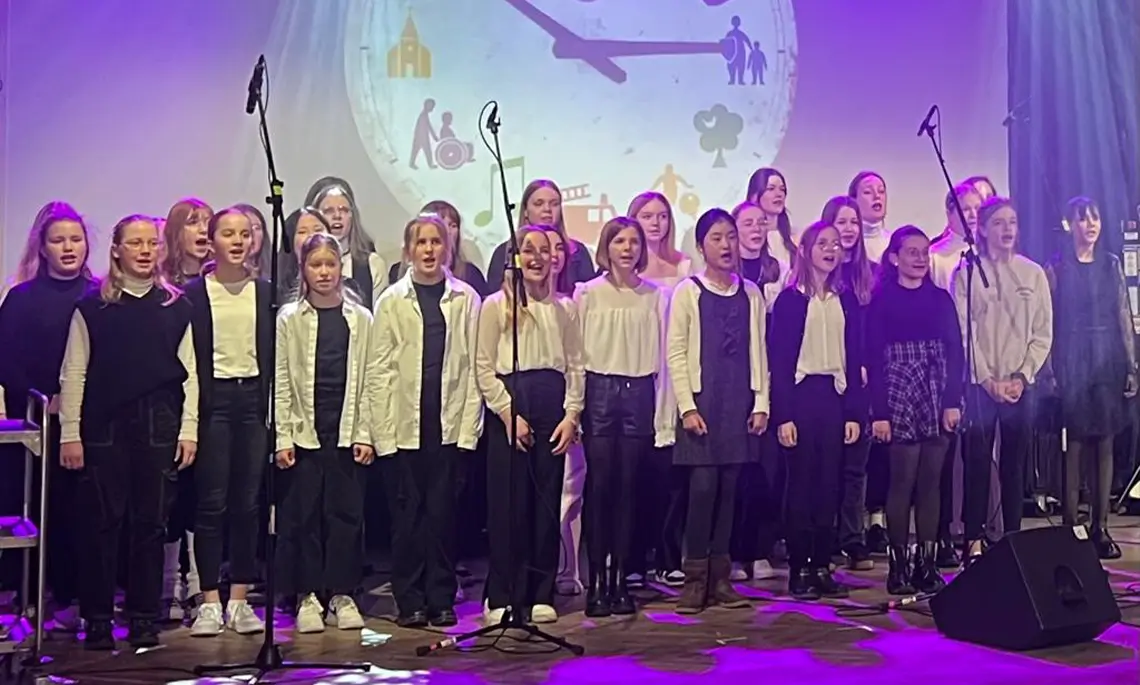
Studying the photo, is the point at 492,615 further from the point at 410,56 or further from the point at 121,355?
the point at 410,56

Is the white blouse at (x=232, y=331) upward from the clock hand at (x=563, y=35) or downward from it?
downward

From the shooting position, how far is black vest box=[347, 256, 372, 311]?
4758 mm

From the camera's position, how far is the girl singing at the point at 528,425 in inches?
161

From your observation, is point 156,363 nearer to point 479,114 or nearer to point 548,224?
point 548,224

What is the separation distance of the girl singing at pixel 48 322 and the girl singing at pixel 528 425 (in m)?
1.33

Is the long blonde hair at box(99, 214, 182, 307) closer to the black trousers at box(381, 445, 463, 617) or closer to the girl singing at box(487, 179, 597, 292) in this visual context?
the black trousers at box(381, 445, 463, 617)

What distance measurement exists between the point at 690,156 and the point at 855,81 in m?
0.80

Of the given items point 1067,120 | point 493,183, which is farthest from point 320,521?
point 1067,120

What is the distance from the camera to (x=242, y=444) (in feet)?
13.3

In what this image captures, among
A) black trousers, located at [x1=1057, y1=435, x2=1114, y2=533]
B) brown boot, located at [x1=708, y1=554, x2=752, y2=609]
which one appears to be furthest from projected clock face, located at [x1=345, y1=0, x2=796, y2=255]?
black trousers, located at [x1=1057, y1=435, x2=1114, y2=533]

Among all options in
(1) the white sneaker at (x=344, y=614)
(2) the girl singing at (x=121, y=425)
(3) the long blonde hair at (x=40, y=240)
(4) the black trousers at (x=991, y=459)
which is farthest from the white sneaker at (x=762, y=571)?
(3) the long blonde hair at (x=40, y=240)

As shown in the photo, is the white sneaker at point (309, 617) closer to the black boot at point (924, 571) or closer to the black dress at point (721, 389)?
the black dress at point (721, 389)

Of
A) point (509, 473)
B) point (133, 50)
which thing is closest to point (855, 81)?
point (509, 473)

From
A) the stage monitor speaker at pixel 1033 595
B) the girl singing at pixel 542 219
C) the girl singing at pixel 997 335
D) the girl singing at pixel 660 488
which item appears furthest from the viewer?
the girl singing at pixel 997 335
